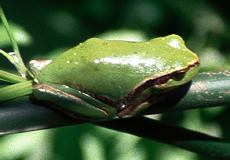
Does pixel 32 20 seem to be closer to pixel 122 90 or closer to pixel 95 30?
pixel 95 30

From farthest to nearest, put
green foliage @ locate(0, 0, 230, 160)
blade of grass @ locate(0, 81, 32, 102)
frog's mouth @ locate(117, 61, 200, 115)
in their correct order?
green foliage @ locate(0, 0, 230, 160)
frog's mouth @ locate(117, 61, 200, 115)
blade of grass @ locate(0, 81, 32, 102)

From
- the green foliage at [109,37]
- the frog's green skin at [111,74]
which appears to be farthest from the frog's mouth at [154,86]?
the green foliage at [109,37]

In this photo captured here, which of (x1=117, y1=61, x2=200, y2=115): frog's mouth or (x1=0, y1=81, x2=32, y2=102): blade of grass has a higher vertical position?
(x1=0, y1=81, x2=32, y2=102): blade of grass

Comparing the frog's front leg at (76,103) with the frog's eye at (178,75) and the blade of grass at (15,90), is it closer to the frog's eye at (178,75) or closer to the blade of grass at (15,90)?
the blade of grass at (15,90)

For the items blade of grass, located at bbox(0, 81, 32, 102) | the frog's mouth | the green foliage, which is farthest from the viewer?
the green foliage

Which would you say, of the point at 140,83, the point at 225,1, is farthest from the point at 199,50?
the point at 140,83

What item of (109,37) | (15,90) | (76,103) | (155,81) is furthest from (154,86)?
(109,37)

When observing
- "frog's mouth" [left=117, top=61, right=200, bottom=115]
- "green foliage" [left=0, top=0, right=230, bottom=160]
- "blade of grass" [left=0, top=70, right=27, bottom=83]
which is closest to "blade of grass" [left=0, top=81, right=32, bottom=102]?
"blade of grass" [left=0, top=70, right=27, bottom=83]

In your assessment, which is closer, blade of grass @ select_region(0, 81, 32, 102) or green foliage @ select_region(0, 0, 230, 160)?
blade of grass @ select_region(0, 81, 32, 102)

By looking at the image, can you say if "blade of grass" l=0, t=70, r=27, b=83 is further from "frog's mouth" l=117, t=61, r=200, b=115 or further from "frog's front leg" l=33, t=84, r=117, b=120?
"frog's mouth" l=117, t=61, r=200, b=115
